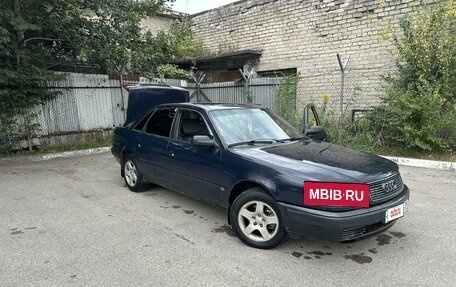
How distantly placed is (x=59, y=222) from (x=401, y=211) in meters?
4.04

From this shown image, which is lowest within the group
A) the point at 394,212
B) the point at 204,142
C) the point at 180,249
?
the point at 180,249

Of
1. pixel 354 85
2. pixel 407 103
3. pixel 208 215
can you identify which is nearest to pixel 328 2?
pixel 354 85

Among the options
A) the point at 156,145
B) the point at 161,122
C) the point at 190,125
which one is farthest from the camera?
the point at 161,122

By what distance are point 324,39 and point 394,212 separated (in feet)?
27.7

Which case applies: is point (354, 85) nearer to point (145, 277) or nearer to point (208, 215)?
point (208, 215)

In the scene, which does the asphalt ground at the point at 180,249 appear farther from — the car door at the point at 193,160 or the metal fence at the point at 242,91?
the metal fence at the point at 242,91

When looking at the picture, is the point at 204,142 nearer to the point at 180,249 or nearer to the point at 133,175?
the point at 180,249

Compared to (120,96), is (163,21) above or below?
above

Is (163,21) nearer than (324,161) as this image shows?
No

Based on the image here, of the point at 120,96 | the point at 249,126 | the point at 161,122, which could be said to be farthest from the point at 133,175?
the point at 120,96

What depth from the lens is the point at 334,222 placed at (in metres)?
2.98

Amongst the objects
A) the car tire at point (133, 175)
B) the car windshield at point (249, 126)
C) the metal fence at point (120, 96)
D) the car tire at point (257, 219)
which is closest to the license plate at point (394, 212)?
the car tire at point (257, 219)

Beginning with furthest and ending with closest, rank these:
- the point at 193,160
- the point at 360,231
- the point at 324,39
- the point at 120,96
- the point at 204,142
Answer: the point at 120,96 < the point at 324,39 < the point at 193,160 < the point at 204,142 < the point at 360,231

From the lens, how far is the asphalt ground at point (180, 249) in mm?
2982
